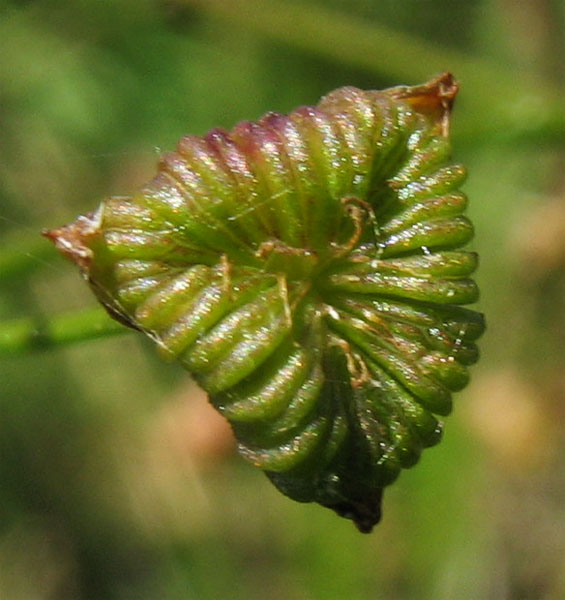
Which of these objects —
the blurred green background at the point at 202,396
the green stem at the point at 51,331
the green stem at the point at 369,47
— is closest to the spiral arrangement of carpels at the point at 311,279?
the green stem at the point at 51,331

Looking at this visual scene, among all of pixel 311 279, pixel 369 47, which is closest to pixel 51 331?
pixel 311 279

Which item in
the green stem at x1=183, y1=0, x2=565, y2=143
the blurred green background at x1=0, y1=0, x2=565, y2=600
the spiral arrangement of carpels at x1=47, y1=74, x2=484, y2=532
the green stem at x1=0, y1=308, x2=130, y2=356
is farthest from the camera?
the blurred green background at x1=0, y1=0, x2=565, y2=600

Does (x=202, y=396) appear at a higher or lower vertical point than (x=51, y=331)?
lower

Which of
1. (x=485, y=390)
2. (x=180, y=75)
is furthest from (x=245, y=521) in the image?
(x=180, y=75)

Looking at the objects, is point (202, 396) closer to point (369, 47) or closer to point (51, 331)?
point (369, 47)

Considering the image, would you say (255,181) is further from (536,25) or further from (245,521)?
(536,25)

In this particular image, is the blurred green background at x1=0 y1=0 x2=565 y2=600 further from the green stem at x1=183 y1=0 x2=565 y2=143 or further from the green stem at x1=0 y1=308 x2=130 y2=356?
the green stem at x1=0 y1=308 x2=130 y2=356

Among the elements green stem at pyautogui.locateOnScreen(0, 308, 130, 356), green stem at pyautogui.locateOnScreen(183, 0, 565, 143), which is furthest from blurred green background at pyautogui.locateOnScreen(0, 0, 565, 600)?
green stem at pyautogui.locateOnScreen(0, 308, 130, 356)
